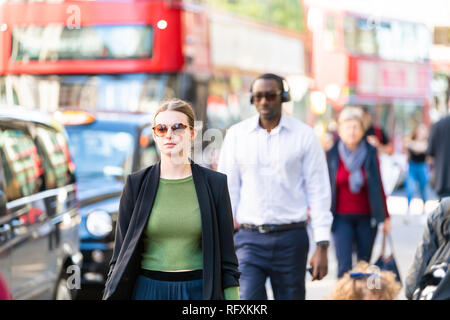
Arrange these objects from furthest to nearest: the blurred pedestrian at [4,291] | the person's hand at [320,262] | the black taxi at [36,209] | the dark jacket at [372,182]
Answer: the dark jacket at [372,182] → the black taxi at [36,209] → the person's hand at [320,262] → the blurred pedestrian at [4,291]

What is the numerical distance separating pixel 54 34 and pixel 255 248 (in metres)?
10.0

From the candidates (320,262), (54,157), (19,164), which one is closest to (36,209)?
(19,164)

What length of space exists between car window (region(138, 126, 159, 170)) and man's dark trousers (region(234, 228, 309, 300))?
3.71m

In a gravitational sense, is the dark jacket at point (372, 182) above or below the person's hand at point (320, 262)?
above

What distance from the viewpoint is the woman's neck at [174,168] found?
411 centimetres

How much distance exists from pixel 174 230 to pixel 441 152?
6.98 metres

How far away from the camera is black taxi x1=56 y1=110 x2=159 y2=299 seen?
28.2ft

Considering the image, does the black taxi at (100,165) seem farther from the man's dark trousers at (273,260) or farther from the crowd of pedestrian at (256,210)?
the man's dark trousers at (273,260)

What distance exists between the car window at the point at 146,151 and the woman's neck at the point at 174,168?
213 inches

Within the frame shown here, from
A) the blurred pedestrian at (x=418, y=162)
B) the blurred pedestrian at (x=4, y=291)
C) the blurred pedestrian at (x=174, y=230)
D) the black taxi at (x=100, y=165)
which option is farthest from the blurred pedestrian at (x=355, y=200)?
the blurred pedestrian at (x=418, y=162)

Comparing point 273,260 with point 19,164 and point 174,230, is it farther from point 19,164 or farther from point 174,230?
point 174,230

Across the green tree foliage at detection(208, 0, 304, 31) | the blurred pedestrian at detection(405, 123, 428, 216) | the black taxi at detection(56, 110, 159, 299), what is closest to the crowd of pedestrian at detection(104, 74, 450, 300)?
the black taxi at detection(56, 110, 159, 299)

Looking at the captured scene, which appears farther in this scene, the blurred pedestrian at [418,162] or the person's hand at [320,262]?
the blurred pedestrian at [418,162]

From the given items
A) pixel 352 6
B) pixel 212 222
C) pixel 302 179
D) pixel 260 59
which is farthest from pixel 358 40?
pixel 212 222
